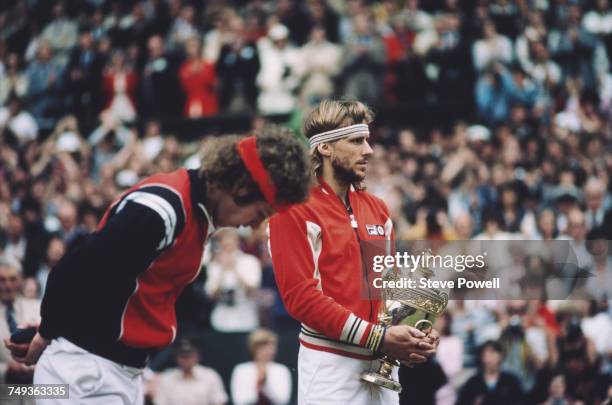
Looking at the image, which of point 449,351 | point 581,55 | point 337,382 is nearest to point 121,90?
point 581,55

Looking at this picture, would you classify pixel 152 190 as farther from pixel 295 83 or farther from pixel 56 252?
pixel 295 83

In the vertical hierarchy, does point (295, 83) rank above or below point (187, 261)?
above

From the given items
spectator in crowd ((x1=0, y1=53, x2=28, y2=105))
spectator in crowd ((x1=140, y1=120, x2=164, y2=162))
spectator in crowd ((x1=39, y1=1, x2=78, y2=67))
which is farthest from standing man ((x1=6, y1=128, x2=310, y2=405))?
spectator in crowd ((x1=39, y1=1, x2=78, y2=67))

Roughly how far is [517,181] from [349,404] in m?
8.39

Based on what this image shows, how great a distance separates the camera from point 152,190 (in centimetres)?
393

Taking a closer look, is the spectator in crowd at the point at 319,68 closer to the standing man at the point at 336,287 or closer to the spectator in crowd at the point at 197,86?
the spectator in crowd at the point at 197,86

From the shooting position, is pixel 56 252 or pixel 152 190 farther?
pixel 56 252

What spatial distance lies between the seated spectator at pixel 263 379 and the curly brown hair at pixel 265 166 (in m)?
5.19

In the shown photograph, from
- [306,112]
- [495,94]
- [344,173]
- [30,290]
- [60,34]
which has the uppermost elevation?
[60,34]

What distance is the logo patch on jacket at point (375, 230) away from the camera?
4.93m

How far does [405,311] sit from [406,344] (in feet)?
0.58

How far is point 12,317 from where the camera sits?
16.5ft

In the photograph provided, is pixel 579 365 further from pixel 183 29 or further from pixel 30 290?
pixel 183 29

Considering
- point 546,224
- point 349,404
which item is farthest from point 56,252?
point 349,404
